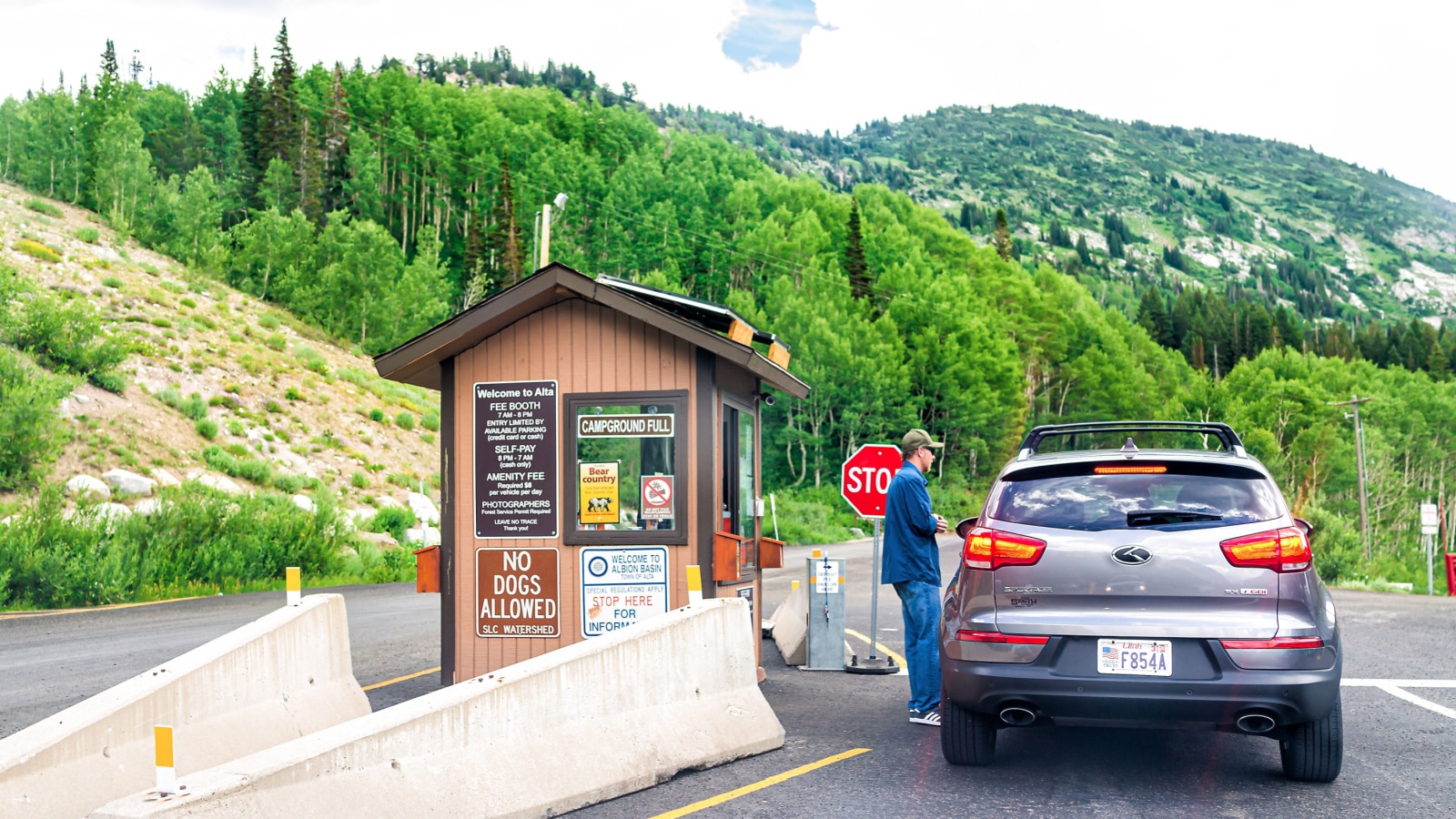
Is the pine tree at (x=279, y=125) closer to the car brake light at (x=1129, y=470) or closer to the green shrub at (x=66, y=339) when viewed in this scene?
the green shrub at (x=66, y=339)

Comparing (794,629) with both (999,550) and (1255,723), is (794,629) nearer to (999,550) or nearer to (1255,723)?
(999,550)

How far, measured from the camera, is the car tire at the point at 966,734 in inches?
244

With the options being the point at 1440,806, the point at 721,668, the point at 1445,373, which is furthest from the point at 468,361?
the point at 1445,373

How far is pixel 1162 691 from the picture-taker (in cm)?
538

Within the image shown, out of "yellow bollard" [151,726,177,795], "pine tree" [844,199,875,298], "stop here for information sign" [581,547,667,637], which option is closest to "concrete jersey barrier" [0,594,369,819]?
"yellow bollard" [151,726,177,795]

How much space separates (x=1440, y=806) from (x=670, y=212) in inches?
2936

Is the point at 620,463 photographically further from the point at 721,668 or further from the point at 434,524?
the point at 434,524

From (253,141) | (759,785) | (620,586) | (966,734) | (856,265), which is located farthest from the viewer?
(253,141)

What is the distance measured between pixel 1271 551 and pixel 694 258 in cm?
7393

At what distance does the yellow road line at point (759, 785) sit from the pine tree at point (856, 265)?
2580 inches

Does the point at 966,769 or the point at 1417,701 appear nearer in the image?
the point at 966,769

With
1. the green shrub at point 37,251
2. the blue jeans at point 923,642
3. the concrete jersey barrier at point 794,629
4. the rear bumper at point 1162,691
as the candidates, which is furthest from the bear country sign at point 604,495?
the green shrub at point 37,251

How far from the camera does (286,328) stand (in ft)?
152

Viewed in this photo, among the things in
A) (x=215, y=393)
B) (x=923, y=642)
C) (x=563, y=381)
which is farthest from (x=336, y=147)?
(x=923, y=642)
